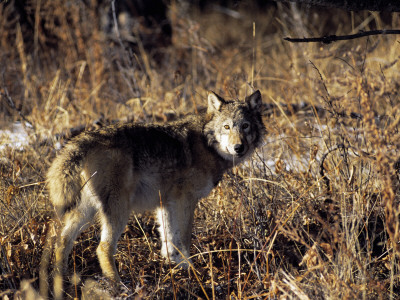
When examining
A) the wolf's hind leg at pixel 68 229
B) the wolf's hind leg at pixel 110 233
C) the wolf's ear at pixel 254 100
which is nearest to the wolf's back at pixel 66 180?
the wolf's hind leg at pixel 68 229

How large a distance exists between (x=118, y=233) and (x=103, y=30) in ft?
27.8

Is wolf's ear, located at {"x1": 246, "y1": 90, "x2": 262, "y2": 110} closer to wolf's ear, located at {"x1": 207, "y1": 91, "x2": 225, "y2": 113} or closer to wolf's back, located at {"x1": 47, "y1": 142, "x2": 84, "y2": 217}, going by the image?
wolf's ear, located at {"x1": 207, "y1": 91, "x2": 225, "y2": 113}

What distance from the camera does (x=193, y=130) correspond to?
16.3 ft

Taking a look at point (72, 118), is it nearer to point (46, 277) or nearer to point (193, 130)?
point (193, 130)

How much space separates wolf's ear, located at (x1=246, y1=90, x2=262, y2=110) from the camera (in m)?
5.01

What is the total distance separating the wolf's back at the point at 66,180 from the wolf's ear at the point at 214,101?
1.73 m

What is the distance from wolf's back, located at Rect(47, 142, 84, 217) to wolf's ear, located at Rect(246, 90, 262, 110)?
6.88 ft

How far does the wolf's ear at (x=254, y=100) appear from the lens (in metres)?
5.01

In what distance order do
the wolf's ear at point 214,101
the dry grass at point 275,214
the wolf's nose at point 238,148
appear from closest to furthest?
the dry grass at point 275,214, the wolf's nose at point 238,148, the wolf's ear at point 214,101

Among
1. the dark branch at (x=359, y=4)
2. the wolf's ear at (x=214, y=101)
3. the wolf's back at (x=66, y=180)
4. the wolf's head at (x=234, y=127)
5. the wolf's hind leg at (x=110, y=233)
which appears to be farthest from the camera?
the wolf's ear at (x=214, y=101)

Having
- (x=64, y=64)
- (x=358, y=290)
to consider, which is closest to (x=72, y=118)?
(x=64, y=64)

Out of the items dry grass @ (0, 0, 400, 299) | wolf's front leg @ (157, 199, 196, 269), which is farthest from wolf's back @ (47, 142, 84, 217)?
wolf's front leg @ (157, 199, 196, 269)

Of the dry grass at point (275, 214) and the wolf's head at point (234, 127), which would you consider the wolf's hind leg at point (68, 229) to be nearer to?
the dry grass at point (275, 214)

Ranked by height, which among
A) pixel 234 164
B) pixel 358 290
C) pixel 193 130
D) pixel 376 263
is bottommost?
pixel 376 263
